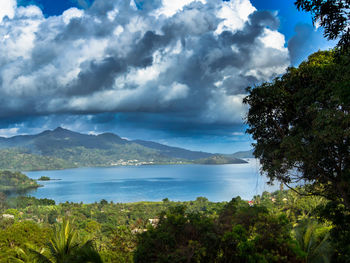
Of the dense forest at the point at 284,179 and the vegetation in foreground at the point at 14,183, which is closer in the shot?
the dense forest at the point at 284,179

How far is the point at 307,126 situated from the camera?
678 cm

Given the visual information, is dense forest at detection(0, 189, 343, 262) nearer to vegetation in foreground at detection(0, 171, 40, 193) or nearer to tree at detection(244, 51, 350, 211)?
tree at detection(244, 51, 350, 211)

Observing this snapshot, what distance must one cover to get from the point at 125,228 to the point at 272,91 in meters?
5.50

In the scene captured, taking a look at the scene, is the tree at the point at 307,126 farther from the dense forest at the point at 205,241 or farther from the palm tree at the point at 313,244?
the palm tree at the point at 313,244

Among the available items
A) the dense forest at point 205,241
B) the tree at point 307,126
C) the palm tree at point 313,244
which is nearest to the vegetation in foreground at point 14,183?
the dense forest at point 205,241

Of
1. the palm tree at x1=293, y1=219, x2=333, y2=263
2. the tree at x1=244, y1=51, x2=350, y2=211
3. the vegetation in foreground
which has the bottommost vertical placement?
the vegetation in foreground

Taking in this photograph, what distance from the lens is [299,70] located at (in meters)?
7.34

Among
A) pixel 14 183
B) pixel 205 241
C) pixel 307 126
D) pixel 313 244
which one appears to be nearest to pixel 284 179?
pixel 307 126

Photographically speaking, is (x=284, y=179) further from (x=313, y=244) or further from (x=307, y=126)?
(x=313, y=244)

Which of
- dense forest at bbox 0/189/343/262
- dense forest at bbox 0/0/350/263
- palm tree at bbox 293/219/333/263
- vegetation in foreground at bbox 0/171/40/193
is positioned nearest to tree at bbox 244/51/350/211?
dense forest at bbox 0/0/350/263

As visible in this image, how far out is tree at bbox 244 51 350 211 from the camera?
552 cm

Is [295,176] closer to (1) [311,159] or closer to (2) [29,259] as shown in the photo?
(1) [311,159]

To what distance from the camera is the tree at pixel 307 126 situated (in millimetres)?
5516

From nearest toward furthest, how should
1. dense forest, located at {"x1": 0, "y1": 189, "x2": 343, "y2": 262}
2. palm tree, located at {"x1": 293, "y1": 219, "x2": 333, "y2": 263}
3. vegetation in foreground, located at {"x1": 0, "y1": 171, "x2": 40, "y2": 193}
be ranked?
1. dense forest, located at {"x1": 0, "y1": 189, "x2": 343, "y2": 262}
2. palm tree, located at {"x1": 293, "y1": 219, "x2": 333, "y2": 263}
3. vegetation in foreground, located at {"x1": 0, "y1": 171, "x2": 40, "y2": 193}
